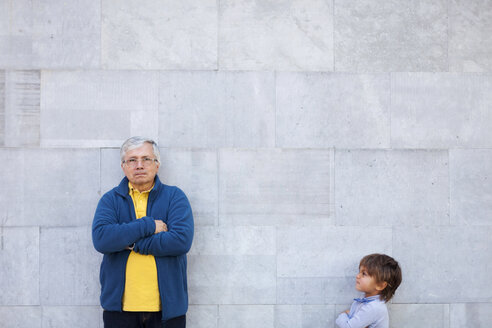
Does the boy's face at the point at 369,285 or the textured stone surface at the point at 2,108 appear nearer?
the boy's face at the point at 369,285

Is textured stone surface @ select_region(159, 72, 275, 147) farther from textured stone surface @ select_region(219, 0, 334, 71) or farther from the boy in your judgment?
the boy

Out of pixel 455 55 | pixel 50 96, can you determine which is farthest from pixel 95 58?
pixel 455 55

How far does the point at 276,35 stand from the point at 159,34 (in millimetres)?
1087

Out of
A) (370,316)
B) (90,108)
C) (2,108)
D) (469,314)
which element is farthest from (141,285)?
(469,314)

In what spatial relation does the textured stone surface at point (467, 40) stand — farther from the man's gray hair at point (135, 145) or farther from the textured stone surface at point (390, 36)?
the man's gray hair at point (135, 145)

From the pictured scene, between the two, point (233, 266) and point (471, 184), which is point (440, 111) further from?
point (233, 266)

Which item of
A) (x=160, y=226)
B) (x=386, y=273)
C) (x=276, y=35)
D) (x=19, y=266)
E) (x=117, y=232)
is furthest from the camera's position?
(x=276, y=35)

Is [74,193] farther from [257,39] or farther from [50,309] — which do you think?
[257,39]

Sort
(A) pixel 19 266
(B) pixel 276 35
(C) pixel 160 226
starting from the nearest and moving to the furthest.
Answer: (C) pixel 160 226 → (A) pixel 19 266 → (B) pixel 276 35

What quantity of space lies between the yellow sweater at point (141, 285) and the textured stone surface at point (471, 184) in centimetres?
283

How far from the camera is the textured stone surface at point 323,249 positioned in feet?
14.2

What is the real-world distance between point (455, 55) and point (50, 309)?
14.7 ft

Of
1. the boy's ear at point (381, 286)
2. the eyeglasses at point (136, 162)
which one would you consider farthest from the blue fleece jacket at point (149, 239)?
the boy's ear at point (381, 286)

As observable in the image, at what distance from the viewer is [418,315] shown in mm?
4398
